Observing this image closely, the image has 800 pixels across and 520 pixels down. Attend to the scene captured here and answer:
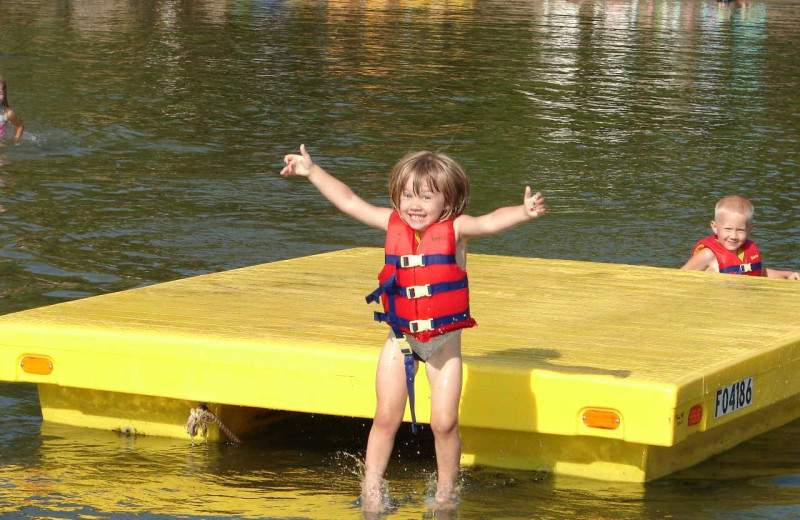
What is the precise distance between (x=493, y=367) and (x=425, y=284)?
0.79 m

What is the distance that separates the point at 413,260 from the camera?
5.29 meters

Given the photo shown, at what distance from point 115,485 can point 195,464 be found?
0.50m

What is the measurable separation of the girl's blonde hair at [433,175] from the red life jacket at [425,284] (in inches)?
5.5

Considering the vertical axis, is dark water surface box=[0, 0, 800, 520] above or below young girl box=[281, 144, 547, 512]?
below

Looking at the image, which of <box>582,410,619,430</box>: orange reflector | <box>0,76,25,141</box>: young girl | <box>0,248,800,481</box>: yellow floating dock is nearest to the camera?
<box>582,410,619,430</box>: orange reflector

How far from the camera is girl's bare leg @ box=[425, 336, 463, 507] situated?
5.25 m

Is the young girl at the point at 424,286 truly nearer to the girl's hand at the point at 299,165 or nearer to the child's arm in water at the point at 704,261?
the girl's hand at the point at 299,165

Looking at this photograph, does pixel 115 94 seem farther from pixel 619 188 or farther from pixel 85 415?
pixel 85 415

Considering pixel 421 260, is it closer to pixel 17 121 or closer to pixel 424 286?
pixel 424 286

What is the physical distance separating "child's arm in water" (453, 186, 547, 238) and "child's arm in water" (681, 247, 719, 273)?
399 cm

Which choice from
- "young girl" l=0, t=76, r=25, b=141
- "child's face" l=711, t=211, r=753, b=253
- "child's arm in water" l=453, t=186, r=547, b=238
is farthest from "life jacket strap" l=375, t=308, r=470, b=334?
"young girl" l=0, t=76, r=25, b=141

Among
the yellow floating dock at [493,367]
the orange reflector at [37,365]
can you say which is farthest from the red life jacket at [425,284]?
the orange reflector at [37,365]

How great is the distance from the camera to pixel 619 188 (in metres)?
15.4

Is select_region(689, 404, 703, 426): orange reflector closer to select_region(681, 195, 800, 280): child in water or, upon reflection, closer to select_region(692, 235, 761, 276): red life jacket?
select_region(681, 195, 800, 280): child in water
